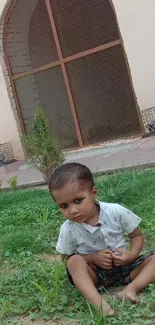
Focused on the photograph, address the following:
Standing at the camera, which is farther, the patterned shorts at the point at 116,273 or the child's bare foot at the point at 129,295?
the patterned shorts at the point at 116,273

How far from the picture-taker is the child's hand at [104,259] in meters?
2.89

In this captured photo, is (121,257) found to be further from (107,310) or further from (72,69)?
(72,69)

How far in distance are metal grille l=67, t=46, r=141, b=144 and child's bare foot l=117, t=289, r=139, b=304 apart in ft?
24.0

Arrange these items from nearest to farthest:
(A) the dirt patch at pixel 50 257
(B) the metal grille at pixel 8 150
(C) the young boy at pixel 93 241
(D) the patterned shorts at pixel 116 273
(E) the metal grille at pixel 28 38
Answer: (C) the young boy at pixel 93 241 < (D) the patterned shorts at pixel 116 273 < (A) the dirt patch at pixel 50 257 < (E) the metal grille at pixel 28 38 < (B) the metal grille at pixel 8 150

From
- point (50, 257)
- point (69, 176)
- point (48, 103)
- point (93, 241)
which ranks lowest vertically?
point (50, 257)

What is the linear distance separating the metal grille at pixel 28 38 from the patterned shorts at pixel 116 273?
8159mm

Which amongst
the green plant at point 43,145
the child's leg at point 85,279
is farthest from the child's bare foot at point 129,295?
the green plant at point 43,145

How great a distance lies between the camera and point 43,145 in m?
6.96

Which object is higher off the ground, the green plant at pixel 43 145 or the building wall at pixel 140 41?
the building wall at pixel 140 41

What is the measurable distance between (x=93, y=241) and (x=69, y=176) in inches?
16.2

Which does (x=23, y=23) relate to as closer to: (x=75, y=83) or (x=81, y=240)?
(x=75, y=83)

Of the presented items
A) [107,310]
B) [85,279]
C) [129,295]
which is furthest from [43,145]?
[107,310]

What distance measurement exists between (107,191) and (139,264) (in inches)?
78.8

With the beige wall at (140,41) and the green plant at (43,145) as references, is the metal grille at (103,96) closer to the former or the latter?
the beige wall at (140,41)
